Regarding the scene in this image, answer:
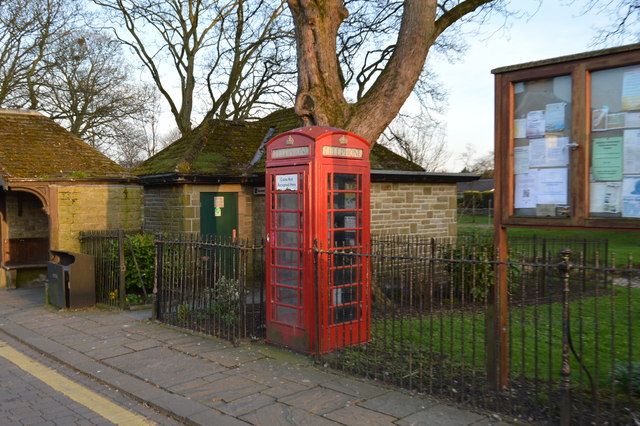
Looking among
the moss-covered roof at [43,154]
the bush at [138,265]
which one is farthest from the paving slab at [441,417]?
the moss-covered roof at [43,154]

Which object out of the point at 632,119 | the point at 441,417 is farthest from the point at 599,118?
the point at 441,417

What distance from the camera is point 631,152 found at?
13.5 ft

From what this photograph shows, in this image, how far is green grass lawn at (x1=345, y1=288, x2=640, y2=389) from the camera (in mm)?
5145

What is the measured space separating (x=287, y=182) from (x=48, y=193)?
730 centimetres

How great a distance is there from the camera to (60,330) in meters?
8.45

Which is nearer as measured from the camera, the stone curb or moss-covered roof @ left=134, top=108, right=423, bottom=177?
the stone curb

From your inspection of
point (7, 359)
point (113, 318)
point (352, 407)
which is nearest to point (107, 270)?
point (113, 318)

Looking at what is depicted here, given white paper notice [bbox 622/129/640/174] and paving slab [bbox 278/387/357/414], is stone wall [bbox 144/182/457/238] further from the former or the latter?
white paper notice [bbox 622/129/640/174]

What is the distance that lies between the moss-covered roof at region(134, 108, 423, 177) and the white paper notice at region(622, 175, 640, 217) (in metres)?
8.99

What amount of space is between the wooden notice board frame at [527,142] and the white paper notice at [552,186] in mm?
72

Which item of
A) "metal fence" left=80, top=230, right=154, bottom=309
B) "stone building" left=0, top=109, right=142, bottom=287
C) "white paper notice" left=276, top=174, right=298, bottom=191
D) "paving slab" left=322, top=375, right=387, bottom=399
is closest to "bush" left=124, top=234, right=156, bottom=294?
"metal fence" left=80, top=230, right=154, bottom=309

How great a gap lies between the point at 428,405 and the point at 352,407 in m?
0.67

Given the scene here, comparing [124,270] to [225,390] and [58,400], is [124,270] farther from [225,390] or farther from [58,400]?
[225,390]

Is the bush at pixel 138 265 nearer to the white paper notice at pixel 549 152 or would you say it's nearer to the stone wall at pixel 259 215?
the stone wall at pixel 259 215
